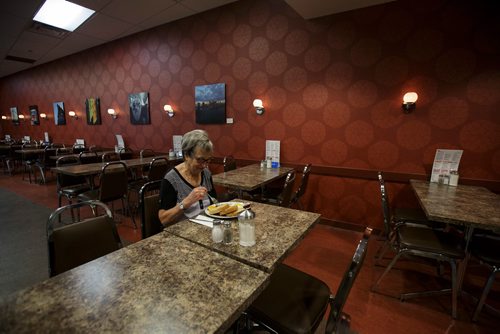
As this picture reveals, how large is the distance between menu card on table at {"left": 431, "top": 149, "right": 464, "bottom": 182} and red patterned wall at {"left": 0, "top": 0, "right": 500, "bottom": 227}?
88 mm

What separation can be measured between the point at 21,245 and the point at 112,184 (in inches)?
45.1

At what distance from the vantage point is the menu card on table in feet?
7.95

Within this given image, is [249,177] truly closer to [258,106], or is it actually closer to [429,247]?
[258,106]

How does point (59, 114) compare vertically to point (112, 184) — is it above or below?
above

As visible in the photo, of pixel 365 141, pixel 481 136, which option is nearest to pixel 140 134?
pixel 365 141

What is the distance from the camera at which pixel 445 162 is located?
8.12 ft

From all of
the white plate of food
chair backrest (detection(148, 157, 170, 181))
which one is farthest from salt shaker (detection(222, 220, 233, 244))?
chair backrest (detection(148, 157, 170, 181))

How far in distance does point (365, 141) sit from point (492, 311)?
6.11ft

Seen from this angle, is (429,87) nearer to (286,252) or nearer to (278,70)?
(278,70)

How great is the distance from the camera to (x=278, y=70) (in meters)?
3.32

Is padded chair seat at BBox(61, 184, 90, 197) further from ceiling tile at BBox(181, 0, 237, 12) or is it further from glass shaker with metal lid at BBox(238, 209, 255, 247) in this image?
ceiling tile at BBox(181, 0, 237, 12)

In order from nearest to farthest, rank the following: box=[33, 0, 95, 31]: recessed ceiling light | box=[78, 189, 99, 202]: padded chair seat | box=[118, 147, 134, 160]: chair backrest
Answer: box=[78, 189, 99, 202]: padded chair seat
box=[33, 0, 95, 31]: recessed ceiling light
box=[118, 147, 134, 160]: chair backrest

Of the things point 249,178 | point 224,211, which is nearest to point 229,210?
point 224,211

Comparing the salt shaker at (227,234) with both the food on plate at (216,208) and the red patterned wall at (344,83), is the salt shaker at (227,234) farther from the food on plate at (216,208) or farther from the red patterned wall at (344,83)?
the red patterned wall at (344,83)
